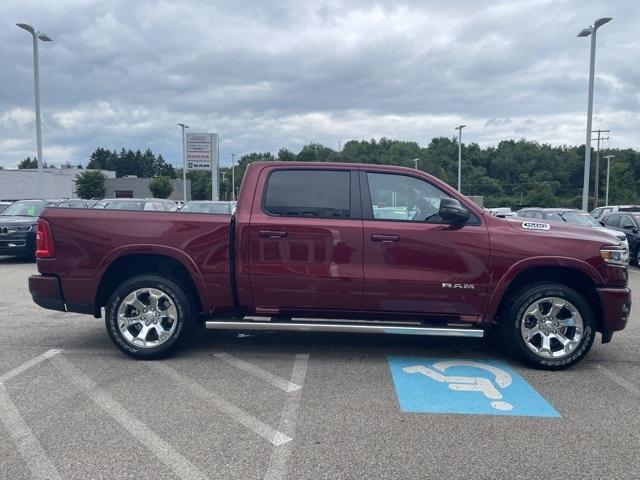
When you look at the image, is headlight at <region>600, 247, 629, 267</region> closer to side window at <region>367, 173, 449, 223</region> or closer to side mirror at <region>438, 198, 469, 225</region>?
side mirror at <region>438, 198, 469, 225</region>

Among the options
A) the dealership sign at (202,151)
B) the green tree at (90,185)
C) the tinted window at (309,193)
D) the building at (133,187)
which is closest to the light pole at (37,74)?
the dealership sign at (202,151)

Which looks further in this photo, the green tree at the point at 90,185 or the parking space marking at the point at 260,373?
the green tree at the point at 90,185

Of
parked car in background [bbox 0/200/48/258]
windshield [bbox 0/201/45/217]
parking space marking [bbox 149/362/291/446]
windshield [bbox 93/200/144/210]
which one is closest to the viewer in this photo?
parking space marking [bbox 149/362/291/446]

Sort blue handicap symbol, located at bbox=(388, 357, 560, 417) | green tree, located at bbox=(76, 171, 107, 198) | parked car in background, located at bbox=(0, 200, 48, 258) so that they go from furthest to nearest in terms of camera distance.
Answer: green tree, located at bbox=(76, 171, 107, 198) → parked car in background, located at bbox=(0, 200, 48, 258) → blue handicap symbol, located at bbox=(388, 357, 560, 417)

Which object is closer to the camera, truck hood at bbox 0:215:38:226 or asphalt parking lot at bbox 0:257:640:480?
asphalt parking lot at bbox 0:257:640:480

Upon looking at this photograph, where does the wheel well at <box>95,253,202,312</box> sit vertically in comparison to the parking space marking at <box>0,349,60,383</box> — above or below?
above

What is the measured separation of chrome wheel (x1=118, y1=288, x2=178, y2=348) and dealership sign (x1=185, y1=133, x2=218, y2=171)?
1370 inches

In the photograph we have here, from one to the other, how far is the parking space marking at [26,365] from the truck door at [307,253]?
2263 mm

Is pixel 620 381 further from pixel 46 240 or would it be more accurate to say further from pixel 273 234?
pixel 46 240

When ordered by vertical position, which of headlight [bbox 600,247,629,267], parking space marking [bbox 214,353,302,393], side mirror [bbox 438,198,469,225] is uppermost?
side mirror [bbox 438,198,469,225]

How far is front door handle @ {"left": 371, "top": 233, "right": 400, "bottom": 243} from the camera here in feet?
17.3

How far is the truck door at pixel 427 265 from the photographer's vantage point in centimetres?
527

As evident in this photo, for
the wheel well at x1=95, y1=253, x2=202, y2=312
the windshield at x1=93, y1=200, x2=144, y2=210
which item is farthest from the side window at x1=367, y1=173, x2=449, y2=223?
the windshield at x1=93, y1=200, x2=144, y2=210

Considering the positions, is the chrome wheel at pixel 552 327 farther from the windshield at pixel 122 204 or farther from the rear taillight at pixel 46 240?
the windshield at pixel 122 204
